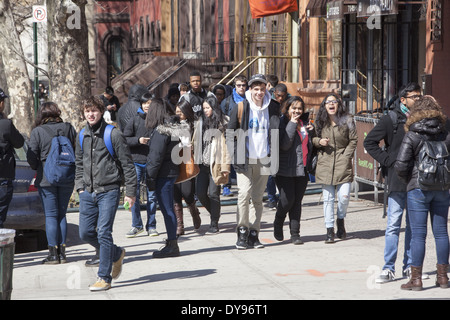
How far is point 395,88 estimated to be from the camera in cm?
1845

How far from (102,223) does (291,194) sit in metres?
2.92

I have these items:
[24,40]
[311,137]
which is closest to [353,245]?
[311,137]

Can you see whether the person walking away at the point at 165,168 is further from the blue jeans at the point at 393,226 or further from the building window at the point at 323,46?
the building window at the point at 323,46

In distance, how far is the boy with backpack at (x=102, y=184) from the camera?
765 centimetres

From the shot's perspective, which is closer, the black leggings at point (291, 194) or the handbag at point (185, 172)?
the handbag at point (185, 172)

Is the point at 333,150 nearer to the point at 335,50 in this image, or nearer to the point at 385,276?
the point at 385,276

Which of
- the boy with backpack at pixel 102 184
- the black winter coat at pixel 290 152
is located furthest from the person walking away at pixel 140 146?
the boy with backpack at pixel 102 184

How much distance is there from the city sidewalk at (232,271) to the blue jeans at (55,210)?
1.04 ft

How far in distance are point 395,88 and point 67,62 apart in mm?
7458

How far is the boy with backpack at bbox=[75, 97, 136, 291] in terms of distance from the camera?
7652 mm

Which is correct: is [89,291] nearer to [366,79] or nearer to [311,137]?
[311,137]

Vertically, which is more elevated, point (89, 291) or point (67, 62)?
→ point (67, 62)

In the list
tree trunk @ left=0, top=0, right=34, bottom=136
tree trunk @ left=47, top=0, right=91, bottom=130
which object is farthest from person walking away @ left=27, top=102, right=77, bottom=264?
tree trunk @ left=0, top=0, right=34, bottom=136

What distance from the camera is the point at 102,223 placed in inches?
300
